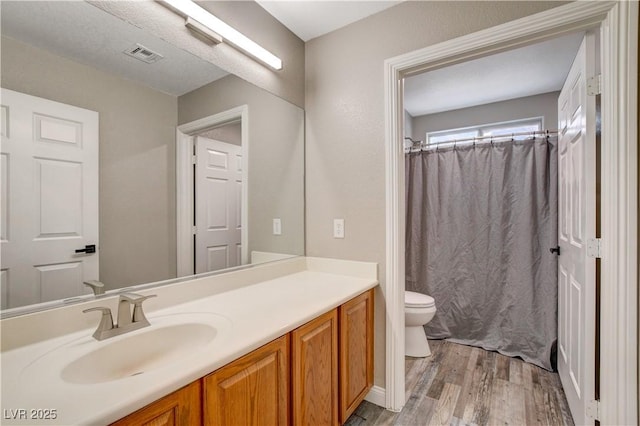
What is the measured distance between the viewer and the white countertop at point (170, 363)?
0.62 meters

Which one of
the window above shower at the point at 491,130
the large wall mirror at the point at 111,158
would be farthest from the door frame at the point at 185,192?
the window above shower at the point at 491,130

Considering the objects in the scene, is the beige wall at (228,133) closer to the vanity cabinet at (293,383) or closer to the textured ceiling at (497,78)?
the vanity cabinet at (293,383)

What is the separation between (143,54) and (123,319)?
3.45ft

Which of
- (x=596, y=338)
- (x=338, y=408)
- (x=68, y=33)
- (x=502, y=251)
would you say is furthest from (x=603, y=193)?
(x=68, y=33)

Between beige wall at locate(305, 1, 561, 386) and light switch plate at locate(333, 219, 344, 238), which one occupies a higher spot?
beige wall at locate(305, 1, 561, 386)

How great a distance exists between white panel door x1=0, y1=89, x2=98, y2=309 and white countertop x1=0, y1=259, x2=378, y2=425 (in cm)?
18

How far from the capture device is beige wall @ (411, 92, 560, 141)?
3045 mm

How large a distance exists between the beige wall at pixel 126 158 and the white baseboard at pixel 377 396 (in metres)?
1.33

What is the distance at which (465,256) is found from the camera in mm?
2646

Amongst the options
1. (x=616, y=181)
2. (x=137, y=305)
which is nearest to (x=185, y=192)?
(x=137, y=305)

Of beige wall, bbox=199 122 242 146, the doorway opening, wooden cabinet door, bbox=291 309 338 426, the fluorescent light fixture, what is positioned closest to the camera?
wooden cabinet door, bbox=291 309 338 426

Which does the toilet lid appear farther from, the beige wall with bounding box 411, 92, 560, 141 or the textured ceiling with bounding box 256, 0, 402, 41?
the beige wall with bounding box 411, 92, 560, 141

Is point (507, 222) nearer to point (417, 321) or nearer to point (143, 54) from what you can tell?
point (417, 321)

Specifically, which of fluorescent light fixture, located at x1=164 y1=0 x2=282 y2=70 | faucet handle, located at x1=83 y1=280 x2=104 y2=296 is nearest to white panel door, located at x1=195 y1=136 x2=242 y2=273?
faucet handle, located at x1=83 y1=280 x2=104 y2=296
